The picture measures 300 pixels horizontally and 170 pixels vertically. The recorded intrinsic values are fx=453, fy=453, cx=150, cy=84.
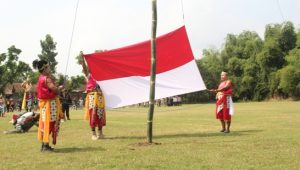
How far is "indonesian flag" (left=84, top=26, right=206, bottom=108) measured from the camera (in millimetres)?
12828

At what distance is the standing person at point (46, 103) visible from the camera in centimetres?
1063

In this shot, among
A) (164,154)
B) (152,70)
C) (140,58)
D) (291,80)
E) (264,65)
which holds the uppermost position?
(264,65)

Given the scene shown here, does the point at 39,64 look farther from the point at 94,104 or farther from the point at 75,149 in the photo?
the point at 94,104

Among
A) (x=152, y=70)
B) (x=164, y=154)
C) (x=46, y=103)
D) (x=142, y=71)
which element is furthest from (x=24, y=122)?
(x=164, y=154)

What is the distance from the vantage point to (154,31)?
38.5ft

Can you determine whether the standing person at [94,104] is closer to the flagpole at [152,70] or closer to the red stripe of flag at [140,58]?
the red stripe of flag at [140,58]

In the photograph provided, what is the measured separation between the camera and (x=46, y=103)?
10758 mm

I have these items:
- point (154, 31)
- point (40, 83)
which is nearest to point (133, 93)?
point (154, 31)

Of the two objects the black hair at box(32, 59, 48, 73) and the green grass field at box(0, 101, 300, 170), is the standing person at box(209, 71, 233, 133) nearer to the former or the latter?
the green grass field at box(0, 101, 300, 170)

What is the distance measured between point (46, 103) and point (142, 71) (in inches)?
129

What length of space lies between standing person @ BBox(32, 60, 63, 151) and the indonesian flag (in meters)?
2.10

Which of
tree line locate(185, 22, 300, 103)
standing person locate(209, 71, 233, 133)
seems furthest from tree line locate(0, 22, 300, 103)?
standing person locate(209, 71, 233, 133)

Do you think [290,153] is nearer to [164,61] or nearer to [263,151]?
[263,151]

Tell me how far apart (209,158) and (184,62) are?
4.80m
